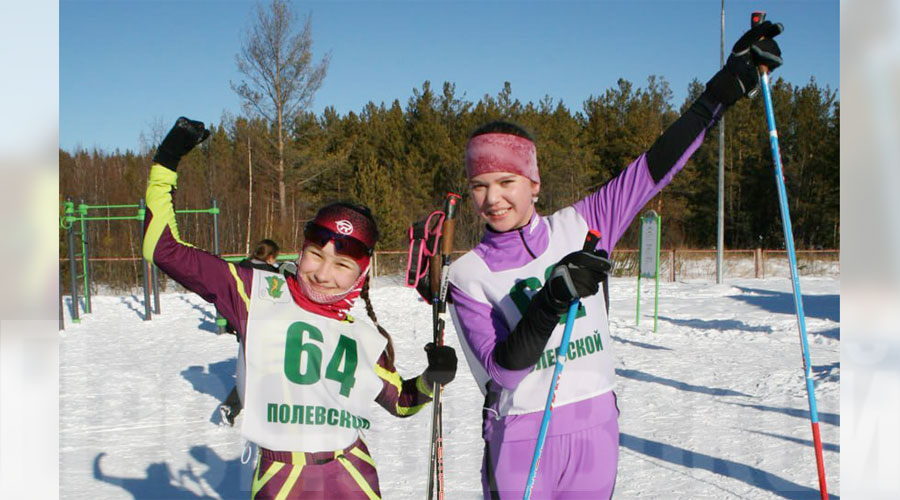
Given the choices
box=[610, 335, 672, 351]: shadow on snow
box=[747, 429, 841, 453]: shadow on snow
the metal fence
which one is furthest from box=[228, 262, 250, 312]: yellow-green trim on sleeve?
the metal fence

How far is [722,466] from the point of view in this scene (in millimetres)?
4523

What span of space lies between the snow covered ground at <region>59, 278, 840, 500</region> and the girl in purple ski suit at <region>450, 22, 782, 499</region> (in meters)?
2.37

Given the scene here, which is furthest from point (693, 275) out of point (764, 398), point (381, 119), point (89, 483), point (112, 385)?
point (89, 483)

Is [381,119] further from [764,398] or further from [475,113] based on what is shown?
[764,398]

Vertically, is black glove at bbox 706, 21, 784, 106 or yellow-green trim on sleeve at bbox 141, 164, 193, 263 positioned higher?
black glove at bbox 706, 21, 784, 106

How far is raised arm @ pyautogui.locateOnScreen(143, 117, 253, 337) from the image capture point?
1.99m

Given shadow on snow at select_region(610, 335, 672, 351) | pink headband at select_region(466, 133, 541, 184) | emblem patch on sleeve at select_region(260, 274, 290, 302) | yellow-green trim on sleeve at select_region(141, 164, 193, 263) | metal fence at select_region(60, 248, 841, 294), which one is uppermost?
pink headband at select_region(466, 133, 541, 184)

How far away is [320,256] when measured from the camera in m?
2.20

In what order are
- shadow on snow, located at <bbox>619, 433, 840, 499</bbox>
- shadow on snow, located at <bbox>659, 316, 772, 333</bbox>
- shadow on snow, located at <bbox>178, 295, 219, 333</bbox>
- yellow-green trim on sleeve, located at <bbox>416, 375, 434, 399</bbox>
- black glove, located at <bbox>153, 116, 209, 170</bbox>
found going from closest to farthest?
1. black glove, located at <bbox>153, 116, 209, 170</bbox>
2. yellow-green trim on sleeve, located at <bbox>416, 375, 434, 399</bbox>
3. shadow on snow, located at <bbox>619, 433, 840, 499</bbox>
4. shadow on snow, located at <bbox>659, 316, 772, 333</bbox>
5. shadow on snow, located at <bbox>178, 295, 219, 333</bbox>

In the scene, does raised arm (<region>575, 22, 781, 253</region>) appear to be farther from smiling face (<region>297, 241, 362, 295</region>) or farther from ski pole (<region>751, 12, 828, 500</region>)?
smiling face (<region>297, 241, 362, 295</region>)

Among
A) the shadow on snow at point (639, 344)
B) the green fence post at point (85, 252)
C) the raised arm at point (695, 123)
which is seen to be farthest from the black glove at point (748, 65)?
the green fence post at point (85, 252)

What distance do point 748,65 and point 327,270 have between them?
146cm

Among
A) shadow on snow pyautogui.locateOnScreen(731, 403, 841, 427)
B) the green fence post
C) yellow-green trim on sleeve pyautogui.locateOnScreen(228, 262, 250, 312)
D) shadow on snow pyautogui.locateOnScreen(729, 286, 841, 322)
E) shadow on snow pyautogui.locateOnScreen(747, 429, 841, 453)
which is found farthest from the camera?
shadow on snow pyautogui.locateOnScreen(729, 286, 841, 322)

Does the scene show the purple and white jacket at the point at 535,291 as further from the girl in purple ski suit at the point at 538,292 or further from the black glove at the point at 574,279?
the black glove at the point at 574,279
